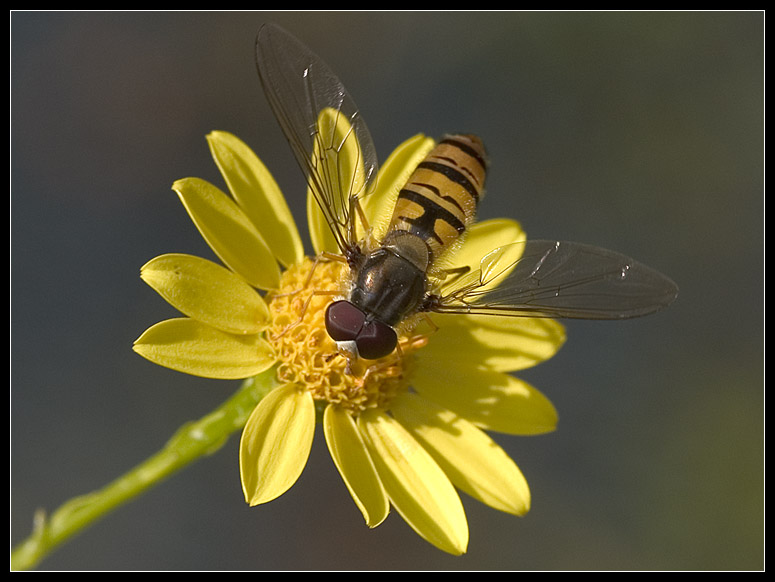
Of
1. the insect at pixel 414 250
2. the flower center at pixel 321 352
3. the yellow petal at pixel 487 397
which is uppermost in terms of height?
the insect at pixel 414 250

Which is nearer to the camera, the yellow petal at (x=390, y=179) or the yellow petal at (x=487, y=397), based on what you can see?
the yellow petal at (x=487, y=397)

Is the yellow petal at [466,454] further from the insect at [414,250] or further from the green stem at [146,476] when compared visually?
the green stem at [146,476]

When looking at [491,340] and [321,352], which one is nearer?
[321,352]

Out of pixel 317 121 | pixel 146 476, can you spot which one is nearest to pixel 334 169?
pixel 317 121

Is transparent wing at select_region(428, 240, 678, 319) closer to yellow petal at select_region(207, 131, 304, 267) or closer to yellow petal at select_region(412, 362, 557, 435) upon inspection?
yellow petal at select_region(412, 362, 557, 435)

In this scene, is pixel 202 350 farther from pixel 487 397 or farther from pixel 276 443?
pixel 487 397

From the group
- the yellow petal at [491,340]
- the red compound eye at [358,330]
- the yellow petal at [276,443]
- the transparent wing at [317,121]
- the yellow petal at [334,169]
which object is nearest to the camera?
the yellow petal at [276,443]

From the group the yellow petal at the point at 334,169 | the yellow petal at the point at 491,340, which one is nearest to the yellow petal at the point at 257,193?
the yellow petal at the point at 334,169

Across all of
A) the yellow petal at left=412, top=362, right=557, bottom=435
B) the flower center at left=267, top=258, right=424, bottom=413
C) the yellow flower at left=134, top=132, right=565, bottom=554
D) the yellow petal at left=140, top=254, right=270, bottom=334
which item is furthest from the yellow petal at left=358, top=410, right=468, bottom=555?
the yellow petal at left=140, top=254, right=270, bottom=334
